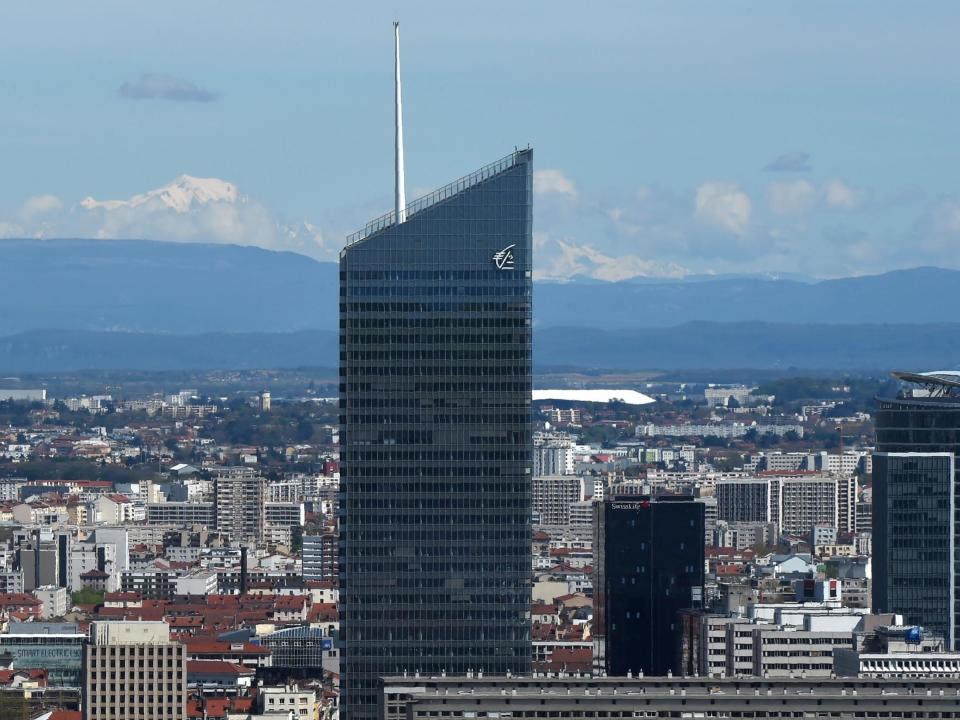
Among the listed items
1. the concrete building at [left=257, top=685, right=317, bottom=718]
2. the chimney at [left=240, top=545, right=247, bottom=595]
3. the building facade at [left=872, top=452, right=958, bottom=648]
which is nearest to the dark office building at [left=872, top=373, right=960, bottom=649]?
the building facade at [left=872, top=452, right=958, bottom=648]

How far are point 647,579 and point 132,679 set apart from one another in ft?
73.2

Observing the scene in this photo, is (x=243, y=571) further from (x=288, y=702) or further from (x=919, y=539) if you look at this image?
(x=919, y=539)

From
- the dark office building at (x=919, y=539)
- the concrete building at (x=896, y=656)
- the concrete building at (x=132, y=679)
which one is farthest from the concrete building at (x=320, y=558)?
the concrete building at (x=132, y=679)

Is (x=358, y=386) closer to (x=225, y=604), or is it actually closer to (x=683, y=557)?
(x=683, y=557)

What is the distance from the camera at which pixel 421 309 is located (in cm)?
9162

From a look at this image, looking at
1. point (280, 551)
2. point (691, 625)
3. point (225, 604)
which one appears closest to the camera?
point (691, 625)

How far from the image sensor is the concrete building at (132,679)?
9019cm

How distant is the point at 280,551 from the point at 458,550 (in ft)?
313

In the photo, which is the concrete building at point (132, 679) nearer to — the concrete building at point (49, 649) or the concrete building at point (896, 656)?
the concrete building at point (896, 656)

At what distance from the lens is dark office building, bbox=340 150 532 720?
90000mm

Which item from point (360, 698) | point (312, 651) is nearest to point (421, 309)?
point (360, 698)

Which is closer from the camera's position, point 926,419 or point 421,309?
point 421,309

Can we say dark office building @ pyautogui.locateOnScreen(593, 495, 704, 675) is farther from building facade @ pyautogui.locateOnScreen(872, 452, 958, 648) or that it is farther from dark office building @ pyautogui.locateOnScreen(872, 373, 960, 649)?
building facade @ pyautogui.locateOnScreen(872, 452, 958, 648)

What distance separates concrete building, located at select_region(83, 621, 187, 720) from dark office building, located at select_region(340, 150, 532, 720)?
4.56 metres
